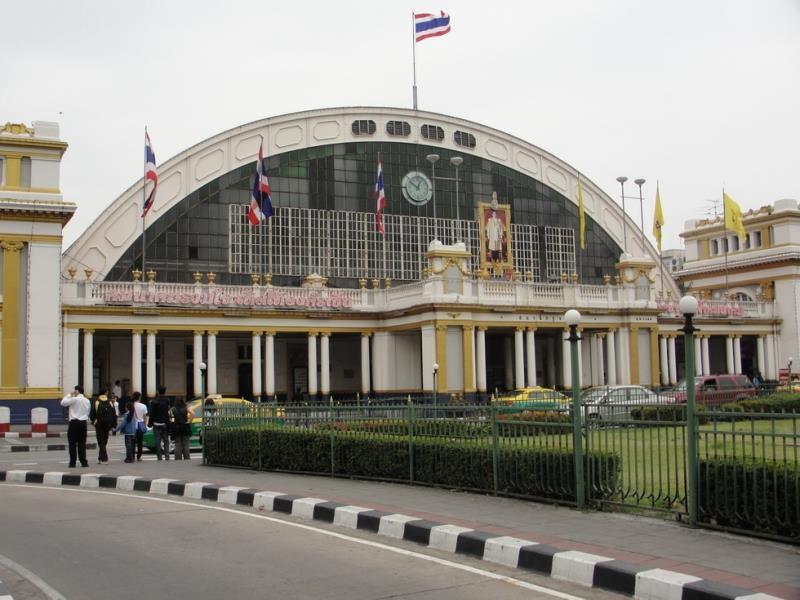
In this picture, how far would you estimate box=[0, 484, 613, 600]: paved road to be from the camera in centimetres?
889

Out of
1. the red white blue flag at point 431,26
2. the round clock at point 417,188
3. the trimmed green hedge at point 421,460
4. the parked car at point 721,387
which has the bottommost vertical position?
the trimmed green hedge at point 421,460

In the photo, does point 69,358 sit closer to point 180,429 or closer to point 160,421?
point 160,421

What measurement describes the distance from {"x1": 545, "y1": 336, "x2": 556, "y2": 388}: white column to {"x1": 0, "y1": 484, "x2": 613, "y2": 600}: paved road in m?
37.6

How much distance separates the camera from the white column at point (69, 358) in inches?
1503

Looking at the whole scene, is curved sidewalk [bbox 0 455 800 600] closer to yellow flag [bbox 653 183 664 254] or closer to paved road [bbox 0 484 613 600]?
paved road [bbox 0 484 613 600]

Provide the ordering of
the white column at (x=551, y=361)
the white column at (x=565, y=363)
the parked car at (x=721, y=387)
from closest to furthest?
1. the parked car at (x=721, y=387)
2. the white column at (x=565, y=363)
3. the white column at (x=551, y=361)

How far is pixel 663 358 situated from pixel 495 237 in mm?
11760

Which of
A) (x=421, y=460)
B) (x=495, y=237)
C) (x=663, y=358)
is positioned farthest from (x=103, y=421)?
(x=663, y=358)

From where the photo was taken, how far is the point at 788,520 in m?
9.71

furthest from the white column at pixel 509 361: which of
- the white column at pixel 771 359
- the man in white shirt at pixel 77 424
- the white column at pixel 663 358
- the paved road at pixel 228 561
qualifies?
the paved road at pixel 228 561

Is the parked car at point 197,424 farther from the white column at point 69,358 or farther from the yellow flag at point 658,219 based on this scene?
the yellow flag at point 658,219

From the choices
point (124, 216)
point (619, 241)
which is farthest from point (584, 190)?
point (124, 216)

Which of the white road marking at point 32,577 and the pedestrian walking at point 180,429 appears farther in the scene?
the pedestrian walking at point 180,429

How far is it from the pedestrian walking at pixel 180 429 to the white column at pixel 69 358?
1670 cm
